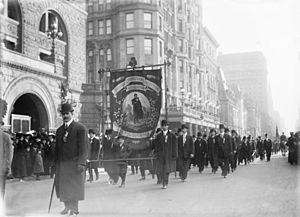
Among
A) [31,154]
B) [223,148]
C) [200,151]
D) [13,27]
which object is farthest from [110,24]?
[223,148]

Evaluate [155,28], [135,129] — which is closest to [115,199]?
[135,129]

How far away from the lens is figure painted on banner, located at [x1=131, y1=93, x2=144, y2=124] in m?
13.1

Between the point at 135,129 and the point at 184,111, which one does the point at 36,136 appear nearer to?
the point at 135,129

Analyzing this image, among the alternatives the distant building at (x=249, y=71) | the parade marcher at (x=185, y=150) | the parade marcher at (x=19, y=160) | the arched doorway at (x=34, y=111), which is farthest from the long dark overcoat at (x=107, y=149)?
the arched doorway at (x=34, y=111)

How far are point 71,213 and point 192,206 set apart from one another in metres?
2.52

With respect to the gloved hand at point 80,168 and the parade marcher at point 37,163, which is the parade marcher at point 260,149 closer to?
the parade marcher at point 37,163

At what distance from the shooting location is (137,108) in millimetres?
13133

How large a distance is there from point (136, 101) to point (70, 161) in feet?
19.0

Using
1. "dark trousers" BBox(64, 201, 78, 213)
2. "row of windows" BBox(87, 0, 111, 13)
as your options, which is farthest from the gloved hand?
"row of windows" BBox(87, 0, 111, 13)

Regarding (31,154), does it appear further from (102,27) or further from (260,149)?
(102,27)

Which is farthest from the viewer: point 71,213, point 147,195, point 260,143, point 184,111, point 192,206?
point 184,111

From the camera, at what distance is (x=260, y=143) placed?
30281mm

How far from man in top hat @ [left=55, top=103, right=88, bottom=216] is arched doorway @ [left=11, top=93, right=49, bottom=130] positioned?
46.9 feet

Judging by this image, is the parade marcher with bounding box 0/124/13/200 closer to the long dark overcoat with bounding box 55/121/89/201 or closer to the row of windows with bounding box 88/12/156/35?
the long dark overcoat with bounding box 55/121/89/201
